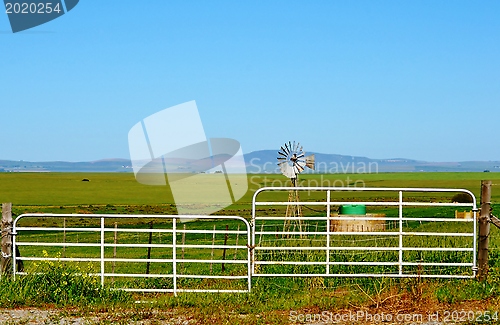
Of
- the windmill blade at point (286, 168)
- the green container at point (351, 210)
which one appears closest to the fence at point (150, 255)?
the windmill blade at point (286, 168)

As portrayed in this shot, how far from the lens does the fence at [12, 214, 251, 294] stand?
9.74 metres

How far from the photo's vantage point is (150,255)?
25734 mm

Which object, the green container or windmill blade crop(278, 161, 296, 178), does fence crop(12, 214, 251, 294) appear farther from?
the green container

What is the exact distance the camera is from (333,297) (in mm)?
9445

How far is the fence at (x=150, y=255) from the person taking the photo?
9.74m

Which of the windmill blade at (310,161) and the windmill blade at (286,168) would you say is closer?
the windmill blade at (286,168)

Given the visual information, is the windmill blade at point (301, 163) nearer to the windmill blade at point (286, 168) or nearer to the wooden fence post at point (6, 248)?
the windmill blade at point (286, 168)

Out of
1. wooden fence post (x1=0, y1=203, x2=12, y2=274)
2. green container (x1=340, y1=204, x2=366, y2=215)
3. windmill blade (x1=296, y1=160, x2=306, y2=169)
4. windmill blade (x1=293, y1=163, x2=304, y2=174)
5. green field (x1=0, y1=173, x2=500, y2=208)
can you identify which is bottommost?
green field (x1=0, y1=173, x2=500, y2=208)

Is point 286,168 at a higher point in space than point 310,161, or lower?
lower

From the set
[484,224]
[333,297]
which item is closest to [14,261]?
[333,297]

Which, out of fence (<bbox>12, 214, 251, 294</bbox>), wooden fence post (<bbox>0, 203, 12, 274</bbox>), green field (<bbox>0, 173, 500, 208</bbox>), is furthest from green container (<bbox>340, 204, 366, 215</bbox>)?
wooden fence post (<bbox>0, 203, 12, 274</bbox>)

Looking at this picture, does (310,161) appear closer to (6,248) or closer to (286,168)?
(286,168)

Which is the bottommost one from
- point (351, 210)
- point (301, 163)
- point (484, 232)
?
point (351, 210)

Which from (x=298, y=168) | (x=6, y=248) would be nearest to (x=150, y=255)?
(x=298, y=168)
